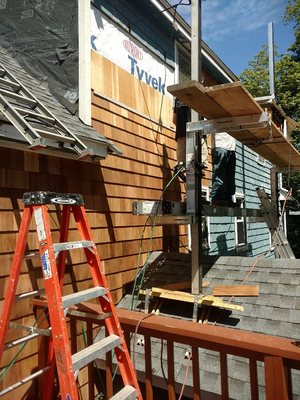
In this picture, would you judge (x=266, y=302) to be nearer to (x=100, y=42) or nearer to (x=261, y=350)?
(x=261, y=350)

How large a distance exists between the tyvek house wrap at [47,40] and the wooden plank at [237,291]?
295 cm

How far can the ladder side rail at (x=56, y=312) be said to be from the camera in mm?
1926

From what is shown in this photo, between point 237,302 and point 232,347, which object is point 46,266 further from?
point 237,302

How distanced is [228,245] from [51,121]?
7788 mm

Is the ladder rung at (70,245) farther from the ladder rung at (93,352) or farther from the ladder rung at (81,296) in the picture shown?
the ladder rung at (93,352)

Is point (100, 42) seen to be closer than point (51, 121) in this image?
No

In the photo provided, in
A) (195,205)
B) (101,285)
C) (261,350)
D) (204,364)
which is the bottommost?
(204,364)

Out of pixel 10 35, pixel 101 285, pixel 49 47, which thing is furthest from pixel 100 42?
pixel 101 285

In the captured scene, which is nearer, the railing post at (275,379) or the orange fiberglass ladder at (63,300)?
the railing post at (275,379)

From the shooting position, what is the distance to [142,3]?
5.96m

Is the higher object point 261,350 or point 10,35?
point 10,35

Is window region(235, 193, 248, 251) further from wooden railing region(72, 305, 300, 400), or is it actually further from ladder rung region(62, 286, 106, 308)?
ladder rung region(62, 286, 106, 308)

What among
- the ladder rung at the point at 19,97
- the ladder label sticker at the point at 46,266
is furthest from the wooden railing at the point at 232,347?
the ladder rung at the point at 19,97

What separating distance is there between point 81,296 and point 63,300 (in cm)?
17
